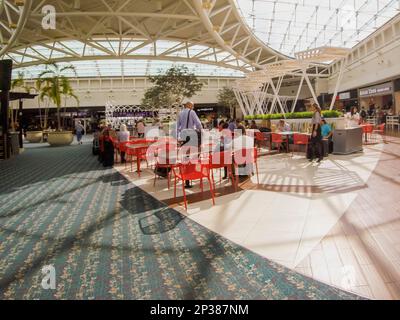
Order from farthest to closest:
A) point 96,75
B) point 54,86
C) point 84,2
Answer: point 96,75, point 54,86, point 84,2

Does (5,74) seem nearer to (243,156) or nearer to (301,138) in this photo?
(243,156)

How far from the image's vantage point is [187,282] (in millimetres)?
2789

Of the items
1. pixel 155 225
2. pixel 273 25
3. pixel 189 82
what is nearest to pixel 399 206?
pixel 155 225

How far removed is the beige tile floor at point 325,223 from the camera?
288 centimetres

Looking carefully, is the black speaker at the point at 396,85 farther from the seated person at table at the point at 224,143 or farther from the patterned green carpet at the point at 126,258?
the patterned green carpet at the point at 126,258

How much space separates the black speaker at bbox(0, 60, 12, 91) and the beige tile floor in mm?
9917

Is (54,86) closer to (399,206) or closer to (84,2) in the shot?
(84,2)

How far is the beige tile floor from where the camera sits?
2.88 meters

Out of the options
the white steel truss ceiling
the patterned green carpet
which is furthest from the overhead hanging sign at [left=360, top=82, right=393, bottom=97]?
the patterned green carpet

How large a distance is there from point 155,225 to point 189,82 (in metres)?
21.9

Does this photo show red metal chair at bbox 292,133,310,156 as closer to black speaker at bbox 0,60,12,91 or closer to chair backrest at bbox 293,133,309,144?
chair backrest at bbox 293,133,309,144

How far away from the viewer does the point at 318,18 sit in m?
23.9

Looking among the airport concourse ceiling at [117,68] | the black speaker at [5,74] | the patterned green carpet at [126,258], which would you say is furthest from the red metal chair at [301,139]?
the airport concourse ceiling at [117,68]

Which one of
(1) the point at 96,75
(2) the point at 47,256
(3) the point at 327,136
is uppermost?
(1) the point at 96,75
